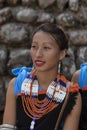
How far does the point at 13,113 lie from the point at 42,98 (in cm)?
19

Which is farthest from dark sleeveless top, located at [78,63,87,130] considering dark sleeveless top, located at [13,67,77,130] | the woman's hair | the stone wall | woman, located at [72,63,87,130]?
the stone wall

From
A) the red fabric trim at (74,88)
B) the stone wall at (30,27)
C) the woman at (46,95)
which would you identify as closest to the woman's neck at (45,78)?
the woman at (46,95)

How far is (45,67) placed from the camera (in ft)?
6.25

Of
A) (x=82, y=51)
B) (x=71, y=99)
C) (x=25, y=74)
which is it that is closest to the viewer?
(x=71, y=99)

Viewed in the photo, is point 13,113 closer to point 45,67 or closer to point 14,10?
point 45,67

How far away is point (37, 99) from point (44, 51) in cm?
26

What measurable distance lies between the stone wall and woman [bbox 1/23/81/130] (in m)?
0.73

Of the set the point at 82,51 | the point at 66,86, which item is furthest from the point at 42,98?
the point at 82,51

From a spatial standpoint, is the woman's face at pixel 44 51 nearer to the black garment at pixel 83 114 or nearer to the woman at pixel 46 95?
the woman at pixel 46 95

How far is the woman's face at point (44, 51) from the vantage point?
6.18 feet

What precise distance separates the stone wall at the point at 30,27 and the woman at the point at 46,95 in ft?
2.38

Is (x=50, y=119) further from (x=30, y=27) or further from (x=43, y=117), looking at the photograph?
(x=30, y=27)

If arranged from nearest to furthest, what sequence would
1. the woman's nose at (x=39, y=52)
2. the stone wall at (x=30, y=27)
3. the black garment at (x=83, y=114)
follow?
the woman's nose at (x=39, y=52)
the black garment at (x=83, y=114)
the stone wall at (x=30, y=27)

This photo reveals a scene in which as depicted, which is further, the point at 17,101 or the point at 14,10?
the point at 14,10
